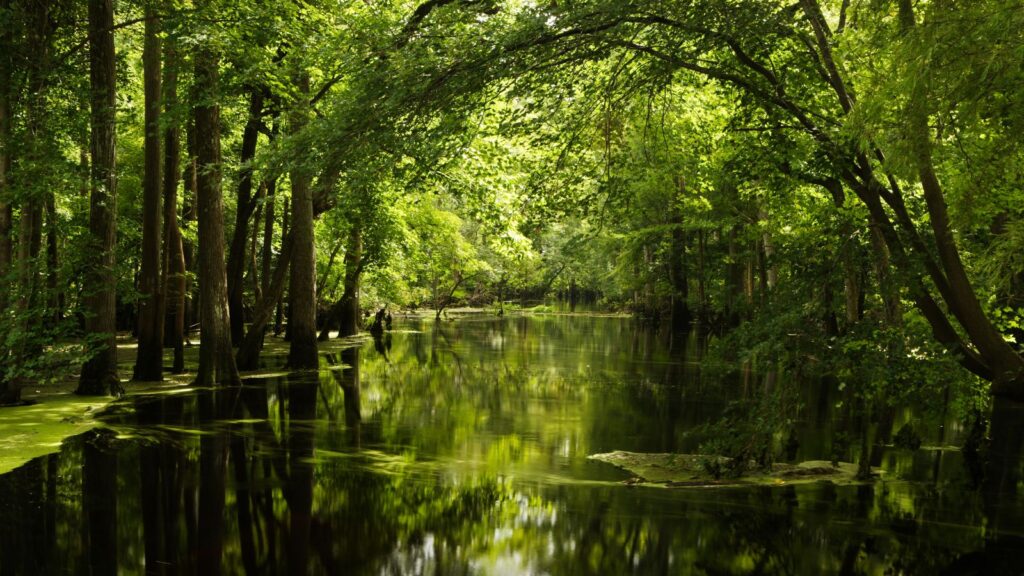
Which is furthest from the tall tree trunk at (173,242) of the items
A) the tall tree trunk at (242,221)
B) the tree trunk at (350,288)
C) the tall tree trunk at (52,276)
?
the tree trunk at (350,288)

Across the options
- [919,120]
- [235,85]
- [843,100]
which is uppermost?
[235,85]

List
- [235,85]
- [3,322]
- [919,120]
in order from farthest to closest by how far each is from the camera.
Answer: [235,85]
[3,322]
[919,120]

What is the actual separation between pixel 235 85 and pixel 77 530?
351 inches

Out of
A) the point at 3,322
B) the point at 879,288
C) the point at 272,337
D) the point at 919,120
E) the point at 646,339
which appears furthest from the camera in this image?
the point at 646,339

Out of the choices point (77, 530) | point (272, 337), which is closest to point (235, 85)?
point (77, 530)

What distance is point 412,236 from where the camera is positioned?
25750 millimetres

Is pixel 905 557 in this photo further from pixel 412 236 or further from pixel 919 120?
pixel 412 236

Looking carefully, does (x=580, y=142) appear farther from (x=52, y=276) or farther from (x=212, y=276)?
(x=52, y=276)

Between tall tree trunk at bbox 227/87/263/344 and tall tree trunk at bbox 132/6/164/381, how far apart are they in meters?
1.69

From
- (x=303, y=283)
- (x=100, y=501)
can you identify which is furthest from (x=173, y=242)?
(x=100, y=501)

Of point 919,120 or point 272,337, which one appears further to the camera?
point 272,337

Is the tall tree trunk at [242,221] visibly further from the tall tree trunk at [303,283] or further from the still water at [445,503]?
the still water at [445,503]

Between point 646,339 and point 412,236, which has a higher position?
point 412,236

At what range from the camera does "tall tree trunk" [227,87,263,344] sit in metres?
18.2
